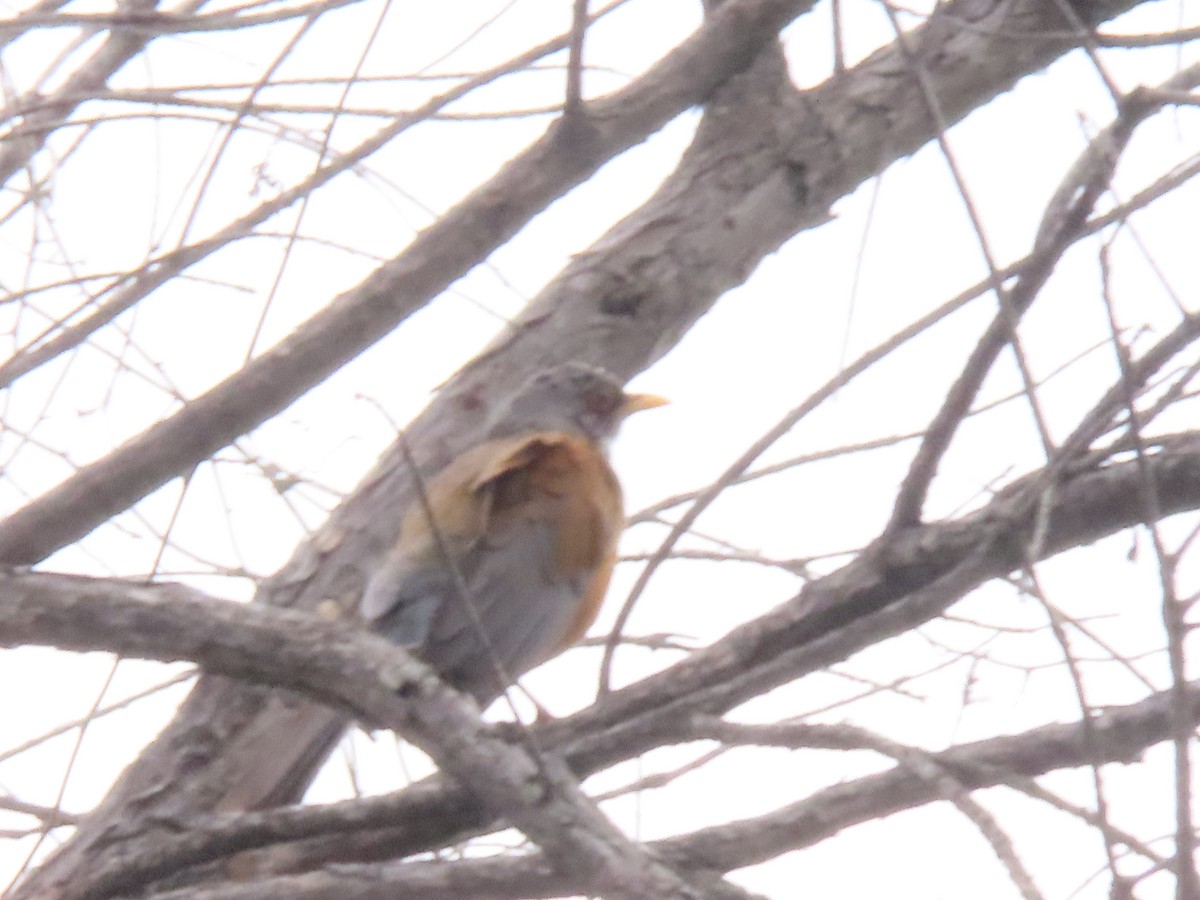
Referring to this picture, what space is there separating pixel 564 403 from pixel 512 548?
441 millimetres

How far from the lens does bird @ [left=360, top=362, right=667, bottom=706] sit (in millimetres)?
3734

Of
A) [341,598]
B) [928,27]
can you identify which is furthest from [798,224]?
[341,598]

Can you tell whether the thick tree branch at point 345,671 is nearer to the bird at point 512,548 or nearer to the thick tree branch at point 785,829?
the thick tree branch at point 785,829

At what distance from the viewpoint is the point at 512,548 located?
4137 millimetres

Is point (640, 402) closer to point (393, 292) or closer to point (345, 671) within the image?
point (393, 292)

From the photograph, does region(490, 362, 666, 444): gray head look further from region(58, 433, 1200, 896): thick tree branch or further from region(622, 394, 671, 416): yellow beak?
region(58, 433, 1200, 896): thick tree branch

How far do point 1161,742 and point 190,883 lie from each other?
5.09 feet

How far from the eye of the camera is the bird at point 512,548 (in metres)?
3.73

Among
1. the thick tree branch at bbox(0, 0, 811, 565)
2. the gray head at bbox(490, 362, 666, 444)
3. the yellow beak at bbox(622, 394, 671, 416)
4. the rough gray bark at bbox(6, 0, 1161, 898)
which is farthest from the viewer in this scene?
the yellow beak at bbox(622, 394, 671, 416)

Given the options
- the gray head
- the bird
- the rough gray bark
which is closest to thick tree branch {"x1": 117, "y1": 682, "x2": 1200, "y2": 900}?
the rough gray bark

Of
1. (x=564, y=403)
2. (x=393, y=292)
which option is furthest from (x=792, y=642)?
(x=564, y=403)

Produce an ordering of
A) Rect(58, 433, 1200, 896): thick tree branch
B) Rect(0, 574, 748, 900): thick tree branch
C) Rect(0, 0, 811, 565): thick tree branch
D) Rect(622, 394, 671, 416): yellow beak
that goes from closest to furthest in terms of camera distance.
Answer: Rect(0, 574, 748, 900): thick tree branch < Rect(58, 433, 1200, 896): thick tree branch < Rect(0, 0, 811, 565): thick tree branch < Rect(622, 394, 671, 416): yellow beak

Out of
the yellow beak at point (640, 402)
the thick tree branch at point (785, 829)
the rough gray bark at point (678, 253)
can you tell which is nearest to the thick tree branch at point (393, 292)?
the rough gray bark at point (678, 253)

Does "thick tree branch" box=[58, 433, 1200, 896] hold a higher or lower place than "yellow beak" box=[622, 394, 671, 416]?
lower
